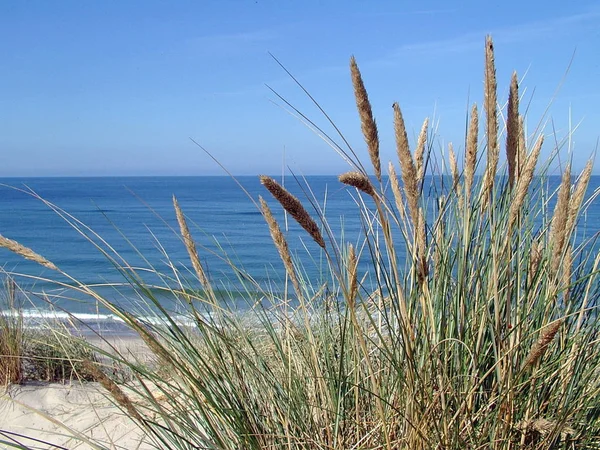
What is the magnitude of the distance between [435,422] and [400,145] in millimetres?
743

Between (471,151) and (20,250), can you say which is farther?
(471,151)

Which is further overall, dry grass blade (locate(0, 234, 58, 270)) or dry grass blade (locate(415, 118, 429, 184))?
dry grass blade (locate(415, 118, 429, 184))

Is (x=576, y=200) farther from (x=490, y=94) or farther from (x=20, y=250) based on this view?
(x=20, y=250)

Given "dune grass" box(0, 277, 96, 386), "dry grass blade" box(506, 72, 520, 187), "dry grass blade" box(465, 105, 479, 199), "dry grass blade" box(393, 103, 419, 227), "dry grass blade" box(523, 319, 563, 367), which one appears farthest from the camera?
"dune grass" box(0, 277, 96, 386)

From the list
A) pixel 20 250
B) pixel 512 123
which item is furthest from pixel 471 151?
pixel 20 250

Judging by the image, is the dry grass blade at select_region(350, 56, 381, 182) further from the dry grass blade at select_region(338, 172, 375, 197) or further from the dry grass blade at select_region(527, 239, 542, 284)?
the dry grass blade at select_region(527, 239, 542, 284)

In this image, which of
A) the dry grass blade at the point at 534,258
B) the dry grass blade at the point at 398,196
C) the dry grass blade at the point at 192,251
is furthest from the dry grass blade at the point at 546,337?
the dry grass blade at the point at 192,251

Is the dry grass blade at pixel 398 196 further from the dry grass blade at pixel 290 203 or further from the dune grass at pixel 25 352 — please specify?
the dune grass at pixel 25 352

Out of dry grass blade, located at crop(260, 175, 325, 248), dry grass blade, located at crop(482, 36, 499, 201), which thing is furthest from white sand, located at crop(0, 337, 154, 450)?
dry grass blade, located at crop(482, 36, 499, 201)

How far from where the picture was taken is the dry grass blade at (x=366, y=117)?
4.42ft

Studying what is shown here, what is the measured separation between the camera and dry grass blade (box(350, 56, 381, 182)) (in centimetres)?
135

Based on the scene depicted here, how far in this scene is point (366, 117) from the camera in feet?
4.42

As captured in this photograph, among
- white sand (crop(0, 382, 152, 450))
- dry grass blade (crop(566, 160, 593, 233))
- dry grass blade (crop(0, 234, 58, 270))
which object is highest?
dry grass blade (crop(566, 160, 593, 233))

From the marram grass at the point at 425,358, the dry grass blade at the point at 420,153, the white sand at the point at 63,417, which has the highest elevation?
the dry grass blade at the point at 420,153
